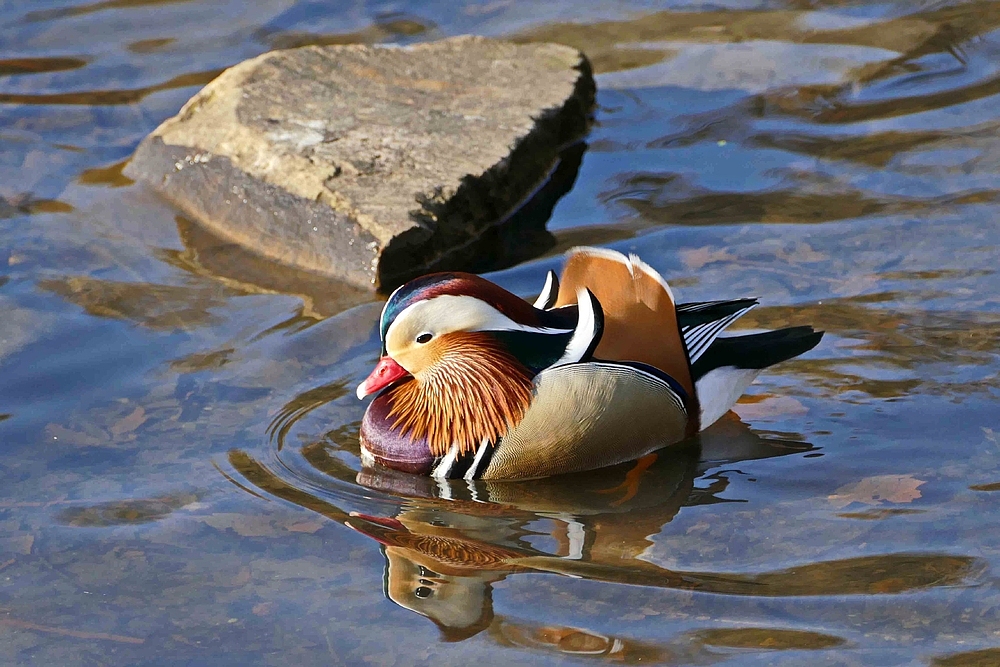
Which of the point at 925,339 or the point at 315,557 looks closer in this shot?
the point at 315,557

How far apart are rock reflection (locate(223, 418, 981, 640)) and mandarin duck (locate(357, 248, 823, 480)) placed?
12 cm

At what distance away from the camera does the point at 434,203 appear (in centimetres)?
714

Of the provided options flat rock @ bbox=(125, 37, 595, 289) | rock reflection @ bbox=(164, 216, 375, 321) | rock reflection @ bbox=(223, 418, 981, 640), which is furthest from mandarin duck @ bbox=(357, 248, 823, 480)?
flat rock @ bbox=(125, 37, 595, 289)

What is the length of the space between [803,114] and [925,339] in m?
3.12

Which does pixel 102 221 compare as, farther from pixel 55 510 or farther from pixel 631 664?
pixel 631 664

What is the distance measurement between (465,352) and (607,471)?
742mm

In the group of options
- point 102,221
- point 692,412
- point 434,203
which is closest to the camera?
point 692,412

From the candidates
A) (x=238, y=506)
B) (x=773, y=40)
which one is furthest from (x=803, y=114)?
(x=238, y=506)

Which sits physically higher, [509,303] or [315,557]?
[509,303]

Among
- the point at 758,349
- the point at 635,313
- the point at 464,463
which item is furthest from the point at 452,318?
the point at 758,349

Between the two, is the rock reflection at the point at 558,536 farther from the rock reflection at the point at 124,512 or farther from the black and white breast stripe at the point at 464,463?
the rock reflection at the point at 124,512

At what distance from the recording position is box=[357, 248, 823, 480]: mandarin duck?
5000mm

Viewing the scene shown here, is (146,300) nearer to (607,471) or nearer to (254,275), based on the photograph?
(254,275)

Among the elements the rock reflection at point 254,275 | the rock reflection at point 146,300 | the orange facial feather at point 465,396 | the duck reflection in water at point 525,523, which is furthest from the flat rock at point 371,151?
the duck reflection in water at point 525,523
